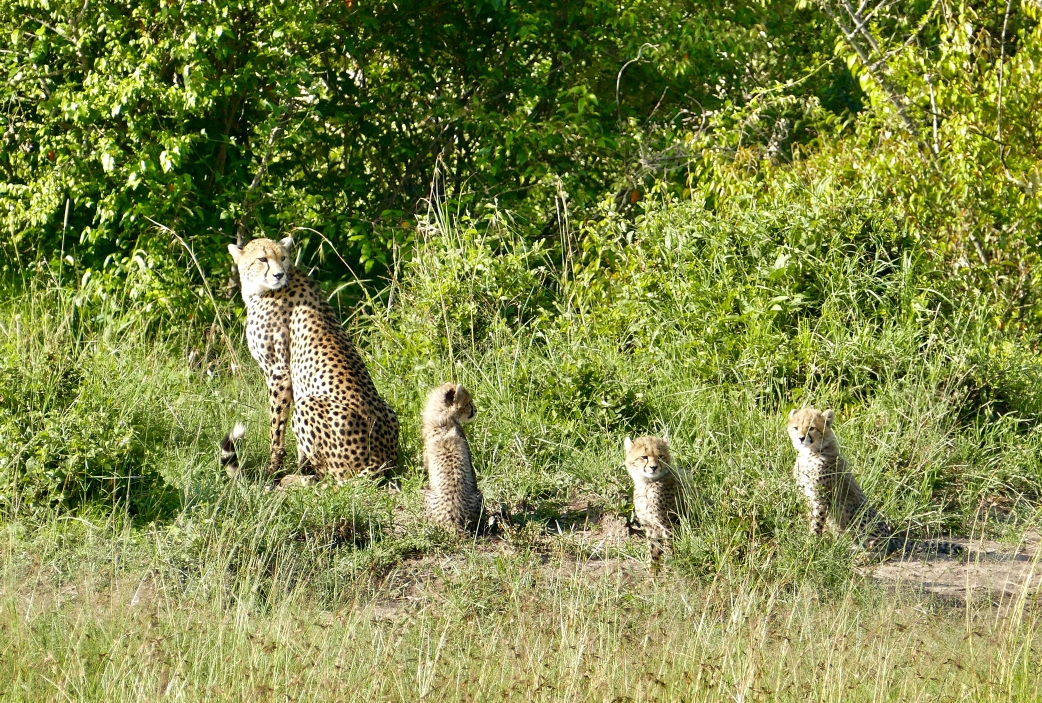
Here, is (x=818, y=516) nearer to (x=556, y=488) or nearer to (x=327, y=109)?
(x=556, y=488)

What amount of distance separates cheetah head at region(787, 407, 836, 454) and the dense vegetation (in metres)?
0.23

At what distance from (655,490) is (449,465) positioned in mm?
833

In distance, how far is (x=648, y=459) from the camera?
517cm

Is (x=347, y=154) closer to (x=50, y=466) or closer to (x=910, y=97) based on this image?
(x=910, y=97)

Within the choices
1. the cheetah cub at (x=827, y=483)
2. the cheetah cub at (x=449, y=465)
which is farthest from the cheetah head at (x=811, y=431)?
the cheetah cub at (x=449, y=465)

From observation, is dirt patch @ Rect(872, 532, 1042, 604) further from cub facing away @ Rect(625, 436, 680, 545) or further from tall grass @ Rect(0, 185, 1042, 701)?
cub facing away @ Rect(625, 436, 680, 545)

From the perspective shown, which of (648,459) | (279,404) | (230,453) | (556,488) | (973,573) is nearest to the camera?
(648,459)

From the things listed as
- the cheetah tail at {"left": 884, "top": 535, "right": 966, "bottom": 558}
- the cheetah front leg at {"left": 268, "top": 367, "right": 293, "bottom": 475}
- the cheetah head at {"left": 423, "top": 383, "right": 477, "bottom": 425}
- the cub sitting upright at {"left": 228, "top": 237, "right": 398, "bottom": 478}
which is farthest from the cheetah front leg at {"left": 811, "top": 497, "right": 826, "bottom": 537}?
the cheetah front leg at {"left": 268, "top": 367, "right": 293, "bottom": 475}

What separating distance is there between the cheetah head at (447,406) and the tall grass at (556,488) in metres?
0.42

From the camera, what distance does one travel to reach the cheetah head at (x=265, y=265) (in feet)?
21.2

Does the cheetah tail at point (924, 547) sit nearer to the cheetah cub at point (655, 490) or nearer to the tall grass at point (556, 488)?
the tall grass at point (556, 488)

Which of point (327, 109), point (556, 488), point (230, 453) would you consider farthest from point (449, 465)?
point (327, 109)

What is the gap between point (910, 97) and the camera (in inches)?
306

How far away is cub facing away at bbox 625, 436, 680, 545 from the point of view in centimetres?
517
